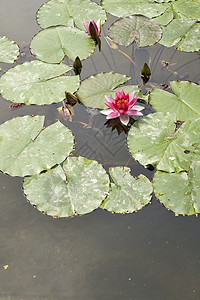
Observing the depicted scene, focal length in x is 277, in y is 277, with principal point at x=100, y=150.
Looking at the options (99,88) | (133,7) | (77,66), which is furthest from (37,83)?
(133,7)

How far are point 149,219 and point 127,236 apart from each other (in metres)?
0.27

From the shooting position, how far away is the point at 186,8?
4309mm

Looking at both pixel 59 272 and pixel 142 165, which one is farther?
pixel 142 165

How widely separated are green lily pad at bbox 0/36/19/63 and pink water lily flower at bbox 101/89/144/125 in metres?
1.74

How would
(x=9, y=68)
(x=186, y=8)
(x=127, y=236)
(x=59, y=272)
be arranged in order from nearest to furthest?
(x=59, y=272), (x=127, y=236), (x=9, y=68), (x=186, y=8)

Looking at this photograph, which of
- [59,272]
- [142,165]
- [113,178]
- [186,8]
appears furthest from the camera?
[186,8]

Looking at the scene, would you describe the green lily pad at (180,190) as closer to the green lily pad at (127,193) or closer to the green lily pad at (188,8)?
the green lily pad at (127,193)

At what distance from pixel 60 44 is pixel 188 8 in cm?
211

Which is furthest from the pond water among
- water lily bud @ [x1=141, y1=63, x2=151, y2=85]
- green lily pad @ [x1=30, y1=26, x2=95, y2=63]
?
green lily pad @ [x1=30, y1=26, x2=95, y2=63]

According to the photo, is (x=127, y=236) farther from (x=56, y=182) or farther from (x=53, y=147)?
(x=53, y=147)

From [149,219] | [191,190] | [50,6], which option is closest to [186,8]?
[50,6]

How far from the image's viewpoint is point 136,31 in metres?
4.04

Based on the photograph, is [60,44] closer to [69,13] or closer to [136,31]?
[69,13]

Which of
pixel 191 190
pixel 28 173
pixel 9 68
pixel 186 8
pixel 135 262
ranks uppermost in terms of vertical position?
pixel 186 8
